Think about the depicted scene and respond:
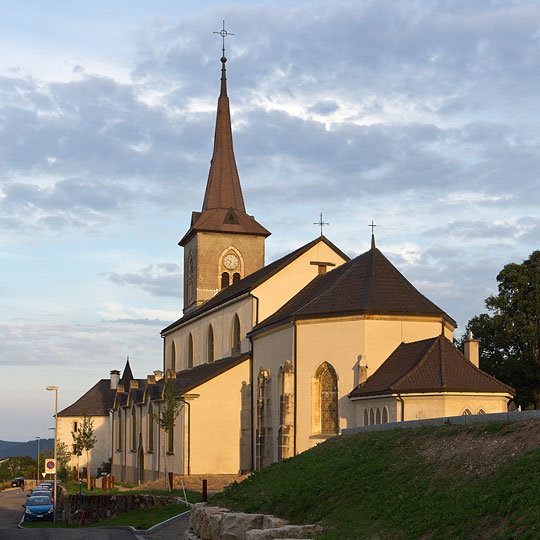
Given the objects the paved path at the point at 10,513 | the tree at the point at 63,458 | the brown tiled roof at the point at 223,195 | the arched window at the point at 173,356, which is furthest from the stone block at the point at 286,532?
the tree at the point at 63,458

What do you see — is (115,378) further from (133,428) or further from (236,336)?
(236,336)

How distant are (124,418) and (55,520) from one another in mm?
14090

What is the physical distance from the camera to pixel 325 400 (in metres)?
34.4

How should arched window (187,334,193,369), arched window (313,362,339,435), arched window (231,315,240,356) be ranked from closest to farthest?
arched window (313,362,339,435), arched window (231,315,240,356), arched window (187,334,193,369)

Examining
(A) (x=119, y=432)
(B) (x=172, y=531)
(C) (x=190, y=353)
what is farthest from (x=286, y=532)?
(A) (x=119, y=432)

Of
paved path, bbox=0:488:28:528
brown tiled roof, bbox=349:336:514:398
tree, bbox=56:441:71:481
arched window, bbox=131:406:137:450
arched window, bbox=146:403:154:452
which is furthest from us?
tree, bbox=56:441:71:481

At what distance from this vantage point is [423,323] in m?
34.8

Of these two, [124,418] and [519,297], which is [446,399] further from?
[124,418]

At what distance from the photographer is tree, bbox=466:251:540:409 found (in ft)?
179

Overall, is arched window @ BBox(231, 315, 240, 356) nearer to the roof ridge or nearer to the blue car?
the blue car

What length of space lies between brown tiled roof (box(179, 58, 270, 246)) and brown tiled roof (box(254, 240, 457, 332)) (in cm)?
2088

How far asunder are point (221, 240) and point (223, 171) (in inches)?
Result: 217

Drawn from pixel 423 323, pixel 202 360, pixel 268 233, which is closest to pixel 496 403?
pixel 423 323

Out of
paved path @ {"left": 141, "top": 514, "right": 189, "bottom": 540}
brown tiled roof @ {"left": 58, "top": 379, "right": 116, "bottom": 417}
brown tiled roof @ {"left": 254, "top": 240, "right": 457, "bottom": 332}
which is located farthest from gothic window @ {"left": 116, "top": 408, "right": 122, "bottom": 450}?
paved path @ {"left": 141, "top": 514, "right": 189, "bottom": 540}
